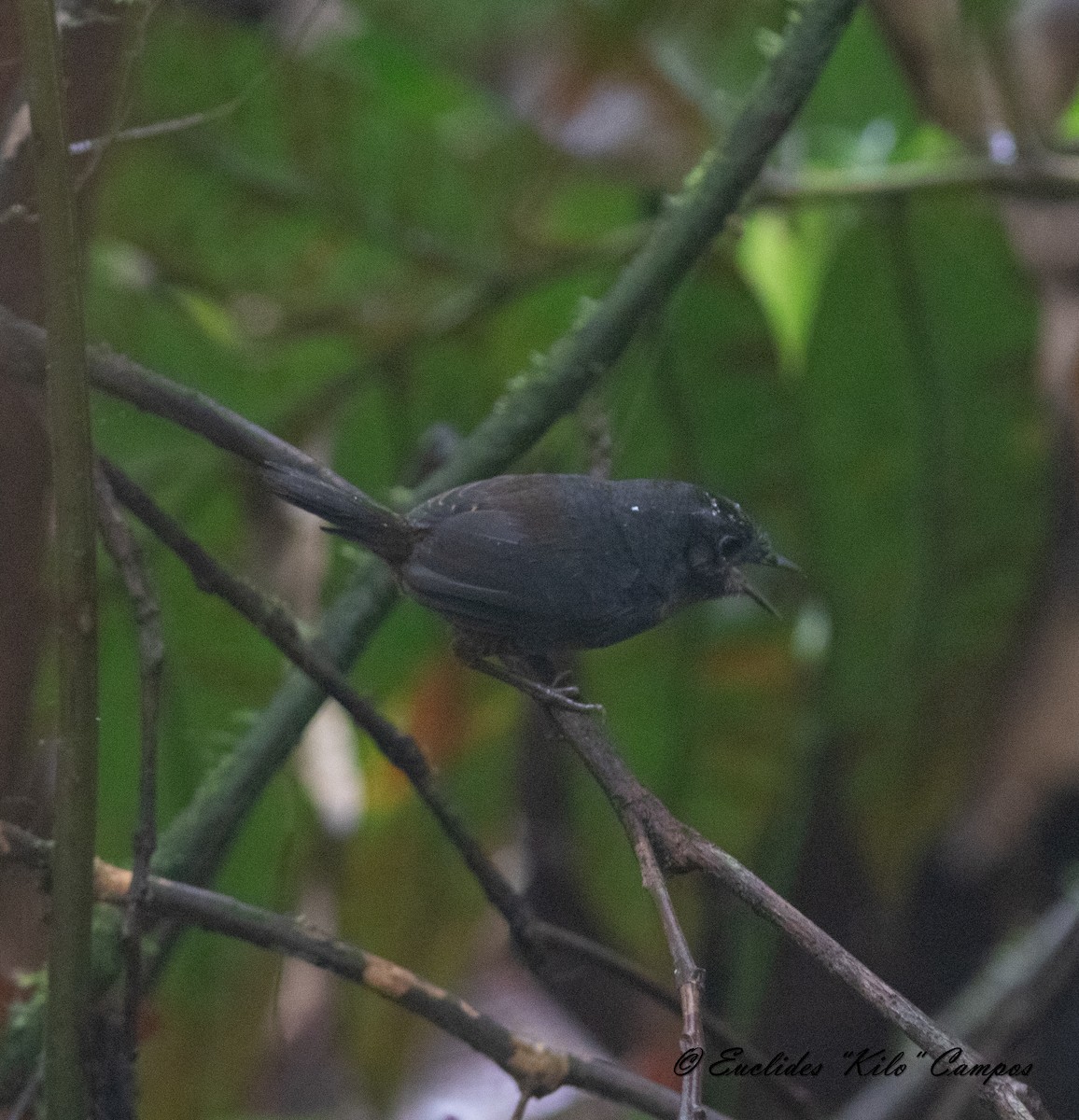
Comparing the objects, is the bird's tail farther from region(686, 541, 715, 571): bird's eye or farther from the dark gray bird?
region(686, 541, 715, 571): bird's eye

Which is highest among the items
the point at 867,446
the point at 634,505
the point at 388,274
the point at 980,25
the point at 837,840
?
the point at 980,25

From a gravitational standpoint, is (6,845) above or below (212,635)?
below

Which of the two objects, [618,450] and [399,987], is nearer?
[399,987]

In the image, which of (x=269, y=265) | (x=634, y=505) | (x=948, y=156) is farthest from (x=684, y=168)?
(x=634, y=505)

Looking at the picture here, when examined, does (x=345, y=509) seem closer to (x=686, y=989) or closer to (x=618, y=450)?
(x=686, y=989)

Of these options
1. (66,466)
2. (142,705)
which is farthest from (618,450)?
(66,466)

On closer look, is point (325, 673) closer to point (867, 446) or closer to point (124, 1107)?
point (124, 1107)

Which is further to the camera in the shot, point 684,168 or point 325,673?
point 684,168

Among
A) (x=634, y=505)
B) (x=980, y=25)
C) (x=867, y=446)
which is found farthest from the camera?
(x=867, y=446)
